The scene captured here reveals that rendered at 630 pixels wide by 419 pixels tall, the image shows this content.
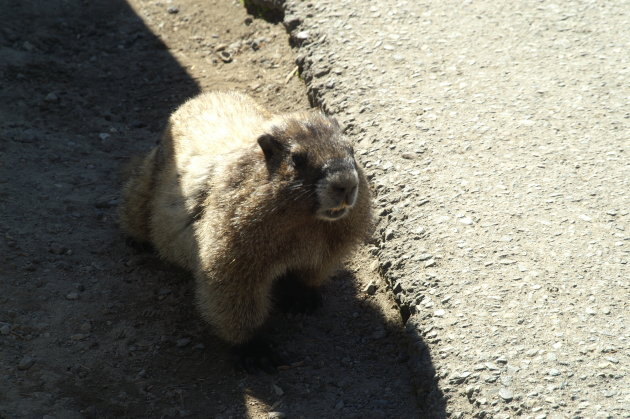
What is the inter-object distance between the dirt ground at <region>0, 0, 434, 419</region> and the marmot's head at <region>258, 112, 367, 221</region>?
46.9 inches

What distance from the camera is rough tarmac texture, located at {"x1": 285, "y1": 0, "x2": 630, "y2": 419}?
433 cm

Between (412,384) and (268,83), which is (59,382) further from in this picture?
(268,83)

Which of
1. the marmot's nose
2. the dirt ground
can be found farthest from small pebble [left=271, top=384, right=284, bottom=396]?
the marmot's nose

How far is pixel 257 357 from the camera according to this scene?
5.16 metres

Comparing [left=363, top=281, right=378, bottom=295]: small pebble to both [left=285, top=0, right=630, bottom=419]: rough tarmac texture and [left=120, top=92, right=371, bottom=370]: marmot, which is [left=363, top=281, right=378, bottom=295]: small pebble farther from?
[left=120, top=92, right=371, bottom=370]: marmot

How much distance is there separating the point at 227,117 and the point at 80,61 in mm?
3917

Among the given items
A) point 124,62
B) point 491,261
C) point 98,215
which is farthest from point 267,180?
point 124,62

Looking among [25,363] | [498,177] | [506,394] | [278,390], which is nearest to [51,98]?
[25,363]

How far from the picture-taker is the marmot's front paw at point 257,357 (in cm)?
514

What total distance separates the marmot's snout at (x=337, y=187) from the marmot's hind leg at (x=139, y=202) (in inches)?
84.6

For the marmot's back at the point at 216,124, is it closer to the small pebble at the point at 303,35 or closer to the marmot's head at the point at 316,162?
the marmot's head at the point at 316,162

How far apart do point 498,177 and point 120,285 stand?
320cm

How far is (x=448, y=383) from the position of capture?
4438 millimetres

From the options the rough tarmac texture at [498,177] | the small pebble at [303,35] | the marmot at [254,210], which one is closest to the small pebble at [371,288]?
the rough tarmac texture at [498,177]
